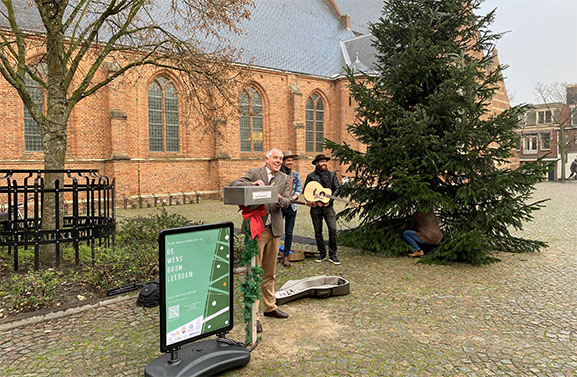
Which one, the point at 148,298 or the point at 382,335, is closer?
the point at 382,335

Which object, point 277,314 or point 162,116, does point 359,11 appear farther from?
point 277,314

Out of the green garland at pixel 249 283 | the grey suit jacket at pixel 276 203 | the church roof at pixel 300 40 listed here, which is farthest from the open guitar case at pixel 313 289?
the church roof at pixel 300 40

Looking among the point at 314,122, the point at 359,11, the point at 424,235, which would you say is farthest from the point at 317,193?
the point at 359,11

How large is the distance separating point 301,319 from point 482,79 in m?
6.10

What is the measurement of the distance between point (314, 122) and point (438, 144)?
1971 cm

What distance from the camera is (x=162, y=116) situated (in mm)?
20328

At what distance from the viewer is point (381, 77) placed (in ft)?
27.4

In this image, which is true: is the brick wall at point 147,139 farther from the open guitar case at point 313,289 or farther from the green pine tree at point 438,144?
the open guitar case at point 313,289

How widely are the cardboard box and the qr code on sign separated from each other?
3.26 feet

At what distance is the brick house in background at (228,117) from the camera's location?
57.6 ft

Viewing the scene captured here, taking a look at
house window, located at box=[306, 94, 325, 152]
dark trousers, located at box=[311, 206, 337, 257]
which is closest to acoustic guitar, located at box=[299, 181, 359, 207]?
dark trousers, located at box=[311, 206, 337, 257]

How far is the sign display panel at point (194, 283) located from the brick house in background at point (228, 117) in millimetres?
9117

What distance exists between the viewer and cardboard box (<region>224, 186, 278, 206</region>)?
3.46 meters

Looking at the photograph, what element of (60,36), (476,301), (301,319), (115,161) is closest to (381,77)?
(476,301)
